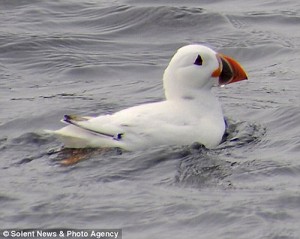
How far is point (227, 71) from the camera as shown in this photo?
35.5 ft

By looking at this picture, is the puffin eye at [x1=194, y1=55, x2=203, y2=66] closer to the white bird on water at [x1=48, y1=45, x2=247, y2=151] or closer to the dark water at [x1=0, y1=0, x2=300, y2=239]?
the white bird on water at [x1=48, y1=45, x2=247, y2=151]

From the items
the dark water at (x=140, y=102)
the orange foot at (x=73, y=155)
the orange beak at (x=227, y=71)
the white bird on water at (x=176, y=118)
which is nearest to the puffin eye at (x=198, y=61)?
the white bird on water at (x=176, y=118)

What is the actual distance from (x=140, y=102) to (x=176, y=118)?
6.63 feet

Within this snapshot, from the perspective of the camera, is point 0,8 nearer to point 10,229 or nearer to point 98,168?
point 98,168

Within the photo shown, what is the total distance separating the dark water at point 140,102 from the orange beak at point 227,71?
0.50m

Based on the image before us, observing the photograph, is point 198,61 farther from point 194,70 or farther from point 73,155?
point 73,155

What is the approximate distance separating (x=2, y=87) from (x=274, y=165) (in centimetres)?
383

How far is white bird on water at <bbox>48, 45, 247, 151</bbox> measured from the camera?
10023mm

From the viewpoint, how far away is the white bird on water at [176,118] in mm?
10023

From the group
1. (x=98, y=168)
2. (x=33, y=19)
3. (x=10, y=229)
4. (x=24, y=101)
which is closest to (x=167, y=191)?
(x=98, y=168)

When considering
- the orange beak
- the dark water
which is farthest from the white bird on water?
the dark water

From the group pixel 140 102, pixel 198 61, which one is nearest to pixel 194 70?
pixel 198 61

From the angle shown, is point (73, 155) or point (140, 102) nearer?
point (73, 155)

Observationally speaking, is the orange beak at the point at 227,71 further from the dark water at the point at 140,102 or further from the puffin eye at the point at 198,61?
the dark water at the point at 140,102
